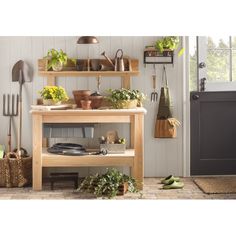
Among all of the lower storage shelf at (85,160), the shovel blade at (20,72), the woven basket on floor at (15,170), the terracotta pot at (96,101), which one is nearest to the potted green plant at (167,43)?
the terracotta pot at (96,101)

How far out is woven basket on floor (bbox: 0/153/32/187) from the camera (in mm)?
4816

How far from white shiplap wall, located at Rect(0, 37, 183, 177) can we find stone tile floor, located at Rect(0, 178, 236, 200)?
516mm

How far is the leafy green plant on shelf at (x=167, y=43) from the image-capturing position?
5203mm

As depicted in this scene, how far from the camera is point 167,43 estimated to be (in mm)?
5219

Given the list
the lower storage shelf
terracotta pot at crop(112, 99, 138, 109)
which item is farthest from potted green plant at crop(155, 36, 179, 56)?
the lower storage shelf

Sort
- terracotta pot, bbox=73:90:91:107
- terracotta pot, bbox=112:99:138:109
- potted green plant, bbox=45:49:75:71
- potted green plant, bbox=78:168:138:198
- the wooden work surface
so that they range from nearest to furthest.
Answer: potted green plant, bbox=78:168:138:198, the wooden work surface, terracotta pot, bbox=112:99:138:109, terracotta pot, bbox=73:90:91:107, potted green plant, bbox=45:49:75:71

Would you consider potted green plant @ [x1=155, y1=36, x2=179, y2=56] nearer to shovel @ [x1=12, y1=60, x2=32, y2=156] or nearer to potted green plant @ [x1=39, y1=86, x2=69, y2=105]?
potted green plant @ [x1=39, y1=86, x2=69, y2=105]

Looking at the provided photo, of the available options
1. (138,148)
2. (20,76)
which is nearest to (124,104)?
(138,148)

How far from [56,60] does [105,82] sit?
63 centimetres

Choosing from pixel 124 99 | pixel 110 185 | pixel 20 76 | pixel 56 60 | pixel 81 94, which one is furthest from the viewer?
pixel 20 76

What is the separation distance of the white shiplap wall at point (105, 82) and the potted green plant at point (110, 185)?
88 centimetres

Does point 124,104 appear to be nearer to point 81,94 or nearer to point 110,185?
point 81,94

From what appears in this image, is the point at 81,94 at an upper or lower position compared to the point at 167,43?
lower

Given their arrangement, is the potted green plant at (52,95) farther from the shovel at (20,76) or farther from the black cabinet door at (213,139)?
the black cabinet door at (213,139)
